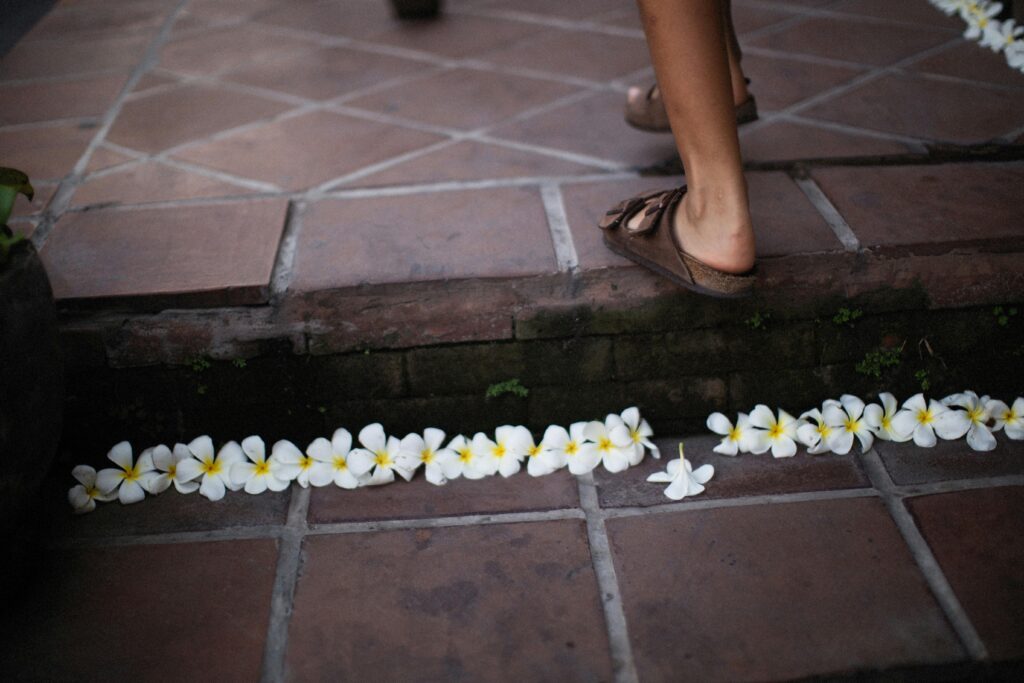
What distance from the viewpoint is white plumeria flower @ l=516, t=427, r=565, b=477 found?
1547mm

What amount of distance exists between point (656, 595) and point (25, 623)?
94 cm

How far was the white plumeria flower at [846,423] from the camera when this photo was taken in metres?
1.55

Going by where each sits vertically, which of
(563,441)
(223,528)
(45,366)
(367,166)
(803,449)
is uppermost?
(45,366)

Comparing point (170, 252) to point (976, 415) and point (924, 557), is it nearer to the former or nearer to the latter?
point (924, 557)

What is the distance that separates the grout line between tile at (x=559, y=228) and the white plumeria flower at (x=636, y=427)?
289mm

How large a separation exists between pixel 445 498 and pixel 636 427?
1.25 ft

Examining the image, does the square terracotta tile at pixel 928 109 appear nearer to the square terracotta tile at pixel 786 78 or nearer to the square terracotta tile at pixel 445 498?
the square terracotta tile at pixel 786 78

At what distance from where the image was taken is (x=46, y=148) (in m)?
2.12

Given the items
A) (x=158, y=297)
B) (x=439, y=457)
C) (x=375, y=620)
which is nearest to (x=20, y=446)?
(x=158, y=297)

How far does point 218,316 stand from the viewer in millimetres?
1535

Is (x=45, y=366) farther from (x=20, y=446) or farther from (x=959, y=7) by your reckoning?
(x=959, y=7)

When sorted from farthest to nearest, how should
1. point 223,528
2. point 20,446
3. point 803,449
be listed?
point 803,449, point 223,528, point 20,446

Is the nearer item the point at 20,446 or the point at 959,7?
the point at 20,446

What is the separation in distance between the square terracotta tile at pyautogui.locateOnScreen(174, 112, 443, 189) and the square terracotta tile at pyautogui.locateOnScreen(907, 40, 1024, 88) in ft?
4.43
